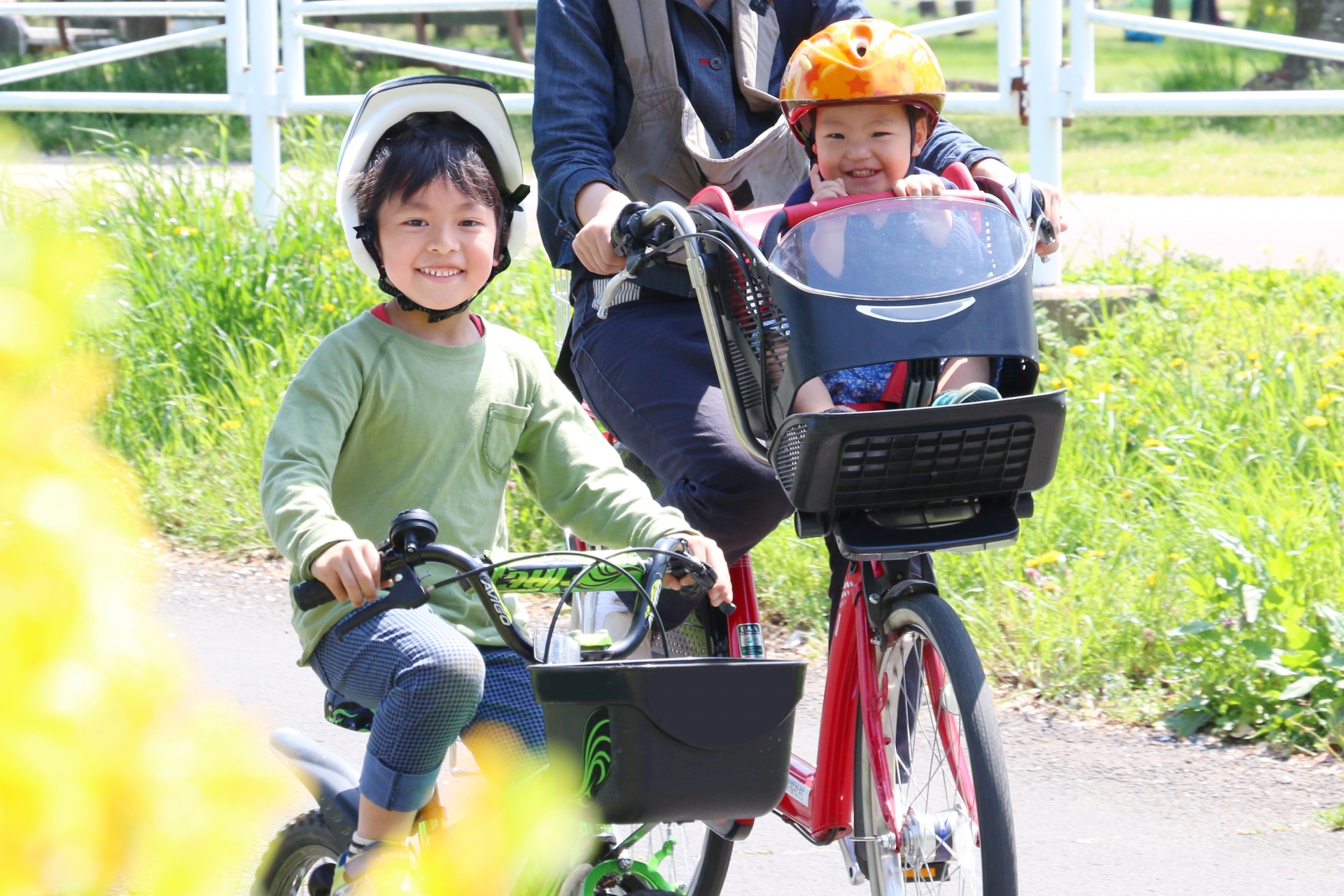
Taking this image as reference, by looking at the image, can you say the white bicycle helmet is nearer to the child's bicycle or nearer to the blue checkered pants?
the child's bicycle

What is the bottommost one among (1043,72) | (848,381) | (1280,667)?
(1280,667)

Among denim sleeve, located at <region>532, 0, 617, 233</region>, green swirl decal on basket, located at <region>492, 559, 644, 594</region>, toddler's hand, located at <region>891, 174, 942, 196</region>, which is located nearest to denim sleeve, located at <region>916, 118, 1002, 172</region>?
toddler's hand, located at <region>891, 174, 942, 196</region>

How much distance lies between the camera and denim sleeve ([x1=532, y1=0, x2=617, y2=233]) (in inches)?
114

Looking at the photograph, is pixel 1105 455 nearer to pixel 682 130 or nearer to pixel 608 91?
pixel 682 130

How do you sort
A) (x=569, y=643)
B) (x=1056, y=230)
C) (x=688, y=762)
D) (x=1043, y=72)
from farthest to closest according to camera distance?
(x=1043, y=72)
(x=1056, y=230)
(x=569, y=643)
(x=688, y=762)

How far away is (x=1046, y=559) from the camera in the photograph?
166 inches

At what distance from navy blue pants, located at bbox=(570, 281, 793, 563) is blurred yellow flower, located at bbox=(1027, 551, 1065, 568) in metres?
1.62

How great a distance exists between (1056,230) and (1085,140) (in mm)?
16480

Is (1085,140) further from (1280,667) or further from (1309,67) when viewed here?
(1280,667)

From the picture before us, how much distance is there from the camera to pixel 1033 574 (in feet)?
13.8

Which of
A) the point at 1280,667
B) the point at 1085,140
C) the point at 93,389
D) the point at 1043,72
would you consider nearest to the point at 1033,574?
the point at 1280,667

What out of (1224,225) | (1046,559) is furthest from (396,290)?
(1224,225)

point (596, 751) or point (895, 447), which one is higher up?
point (895, 447)

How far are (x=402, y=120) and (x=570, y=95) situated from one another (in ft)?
1.70
